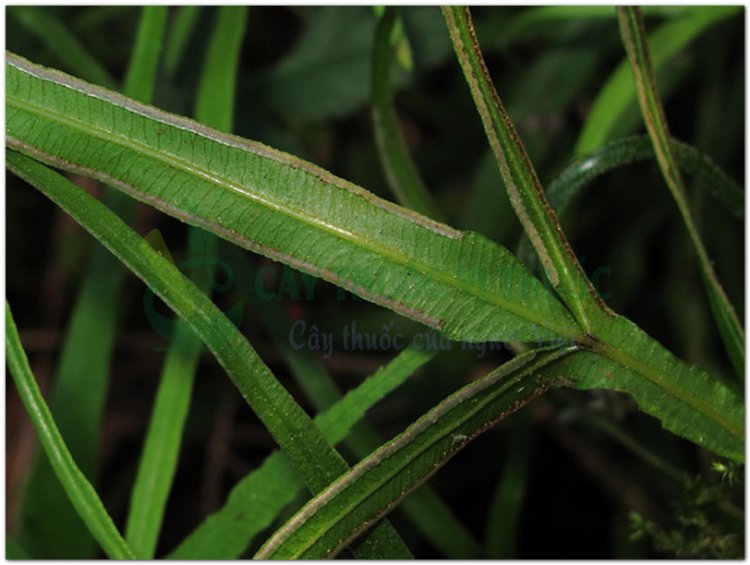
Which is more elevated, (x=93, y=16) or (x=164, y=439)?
(x=93, y=16)

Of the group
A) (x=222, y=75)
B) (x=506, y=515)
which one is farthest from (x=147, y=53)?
(x=506, y=515)

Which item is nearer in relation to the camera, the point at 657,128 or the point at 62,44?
the point at 657,128

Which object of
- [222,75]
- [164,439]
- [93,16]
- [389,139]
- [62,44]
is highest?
[93,16]

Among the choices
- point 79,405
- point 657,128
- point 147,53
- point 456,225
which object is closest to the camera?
point 657,128

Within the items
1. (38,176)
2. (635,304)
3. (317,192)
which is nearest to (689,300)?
(635,304)

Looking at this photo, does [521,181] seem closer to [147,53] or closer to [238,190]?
[238,190]

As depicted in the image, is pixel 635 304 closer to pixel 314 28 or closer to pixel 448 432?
pixel 314 28

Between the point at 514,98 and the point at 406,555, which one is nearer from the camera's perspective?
the point at 406,555

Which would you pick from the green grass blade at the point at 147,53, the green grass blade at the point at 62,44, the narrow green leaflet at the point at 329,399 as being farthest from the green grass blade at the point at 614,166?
the green grass blade at the point at 62,44
